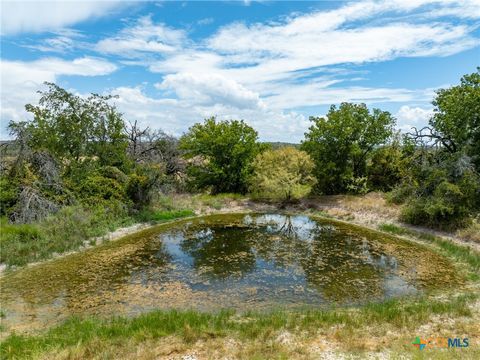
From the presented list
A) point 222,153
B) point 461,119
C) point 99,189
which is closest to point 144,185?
point 99,189

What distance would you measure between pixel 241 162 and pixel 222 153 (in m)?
1.91

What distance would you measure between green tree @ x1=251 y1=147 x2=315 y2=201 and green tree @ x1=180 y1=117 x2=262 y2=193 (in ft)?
6.52

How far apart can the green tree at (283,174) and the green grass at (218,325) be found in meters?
16.8

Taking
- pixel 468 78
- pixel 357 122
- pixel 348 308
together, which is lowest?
pixel 348 308

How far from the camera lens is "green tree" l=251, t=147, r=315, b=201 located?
26.5m

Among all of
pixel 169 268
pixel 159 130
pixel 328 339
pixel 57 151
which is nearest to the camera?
pixel 328 339

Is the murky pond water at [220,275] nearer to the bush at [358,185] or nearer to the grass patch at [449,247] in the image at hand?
the grass patch at [449,247]

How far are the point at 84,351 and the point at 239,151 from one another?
75.7 ft

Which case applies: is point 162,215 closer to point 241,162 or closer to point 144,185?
point 144,185

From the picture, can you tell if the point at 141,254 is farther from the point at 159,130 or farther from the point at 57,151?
the point at 159,130

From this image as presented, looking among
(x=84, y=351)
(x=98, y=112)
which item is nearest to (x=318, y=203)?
(x=98, y=112)

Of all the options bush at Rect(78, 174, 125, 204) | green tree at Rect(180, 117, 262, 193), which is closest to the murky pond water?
bush at Rect(78, 174, 125, 204)

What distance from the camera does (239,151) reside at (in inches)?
1160

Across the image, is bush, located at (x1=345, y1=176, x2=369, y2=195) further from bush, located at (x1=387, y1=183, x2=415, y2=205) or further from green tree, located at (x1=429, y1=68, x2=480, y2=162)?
green tree, located at (x1=429, y1=68, x2=480, y2=162)
